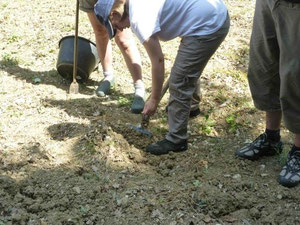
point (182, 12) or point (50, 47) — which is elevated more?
point (182, 12)

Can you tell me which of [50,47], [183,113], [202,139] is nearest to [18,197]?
[183,113]

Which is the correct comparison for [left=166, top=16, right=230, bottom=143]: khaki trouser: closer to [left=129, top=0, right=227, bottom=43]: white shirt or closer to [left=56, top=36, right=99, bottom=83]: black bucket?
[left=129, top=0, right=227, bottom=43]: white shirt

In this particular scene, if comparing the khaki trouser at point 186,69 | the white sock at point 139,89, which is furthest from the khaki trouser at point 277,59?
the white sock at point 139,89

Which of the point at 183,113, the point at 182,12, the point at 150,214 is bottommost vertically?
the point at 150,214

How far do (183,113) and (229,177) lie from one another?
2.16ft

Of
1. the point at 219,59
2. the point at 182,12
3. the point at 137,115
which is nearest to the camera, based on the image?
the point at 182,12

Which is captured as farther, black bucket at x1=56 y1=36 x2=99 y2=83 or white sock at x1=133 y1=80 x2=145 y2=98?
black bucket at x1=56 y1=36 x2=99 y2=83

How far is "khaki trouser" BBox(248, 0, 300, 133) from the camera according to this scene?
10.2 feet

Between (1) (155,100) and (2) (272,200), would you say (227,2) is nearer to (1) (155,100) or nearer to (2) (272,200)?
(1) (155,100)

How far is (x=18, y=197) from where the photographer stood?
3.39m

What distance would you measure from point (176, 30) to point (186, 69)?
0.33 m

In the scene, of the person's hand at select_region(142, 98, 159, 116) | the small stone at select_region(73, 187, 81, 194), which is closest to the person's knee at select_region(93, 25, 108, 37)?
the person's hand at select_region(142, 98, 159, 116)

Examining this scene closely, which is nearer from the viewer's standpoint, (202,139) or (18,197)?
(18,197)

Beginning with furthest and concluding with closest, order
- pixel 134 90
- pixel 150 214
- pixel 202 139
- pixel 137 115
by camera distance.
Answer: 1. pixel 134 90
2. pixel 137 115
3. pixel 202 139
4. pixel 150 214
